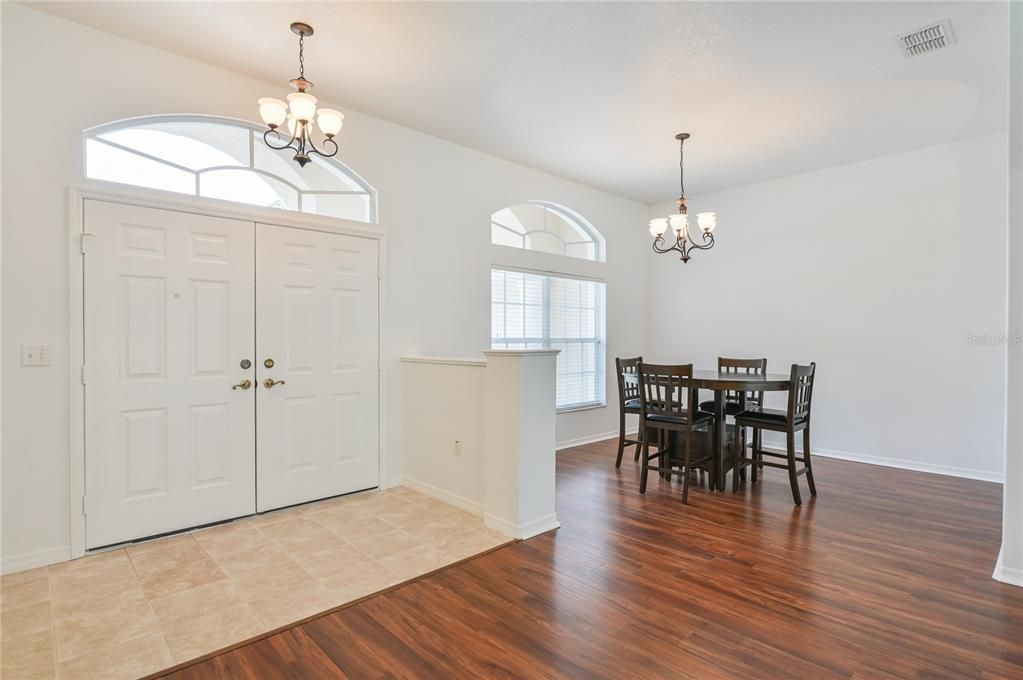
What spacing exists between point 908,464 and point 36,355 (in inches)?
260

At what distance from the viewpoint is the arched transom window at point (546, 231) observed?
16.9 ft

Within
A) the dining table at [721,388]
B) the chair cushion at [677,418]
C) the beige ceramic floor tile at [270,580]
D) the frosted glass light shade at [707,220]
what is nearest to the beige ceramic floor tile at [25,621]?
the beige ceramic floor tile at [270,580]

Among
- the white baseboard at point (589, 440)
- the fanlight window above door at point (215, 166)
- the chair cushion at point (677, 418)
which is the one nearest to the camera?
the fanlight window above door at point (215, 166)

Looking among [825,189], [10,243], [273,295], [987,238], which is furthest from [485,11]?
[987,238]

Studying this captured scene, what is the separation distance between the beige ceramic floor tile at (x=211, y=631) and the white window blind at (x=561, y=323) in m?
3.16

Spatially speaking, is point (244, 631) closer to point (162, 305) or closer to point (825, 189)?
point (162, 305)

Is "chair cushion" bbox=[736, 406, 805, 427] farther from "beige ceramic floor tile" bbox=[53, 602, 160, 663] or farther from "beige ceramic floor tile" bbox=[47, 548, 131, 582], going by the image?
"beige ceramic floor tile" bbox=[47, 548, 131, 582]

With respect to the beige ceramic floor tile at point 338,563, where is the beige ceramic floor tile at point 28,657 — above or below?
below

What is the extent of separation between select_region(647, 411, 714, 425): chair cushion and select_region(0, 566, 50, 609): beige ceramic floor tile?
3.74m

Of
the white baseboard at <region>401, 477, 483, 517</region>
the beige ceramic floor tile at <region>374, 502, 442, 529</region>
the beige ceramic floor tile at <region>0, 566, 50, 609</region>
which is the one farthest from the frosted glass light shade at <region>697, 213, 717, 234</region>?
the beige ceramic floor tile at <region>0, 566, 50, 609</region>

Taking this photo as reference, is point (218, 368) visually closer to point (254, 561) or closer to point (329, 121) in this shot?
point (254, 561)

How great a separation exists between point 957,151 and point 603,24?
12.5 ft

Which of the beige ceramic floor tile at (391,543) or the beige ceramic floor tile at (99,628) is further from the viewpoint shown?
the beige ceramic floor tile at (391,543)

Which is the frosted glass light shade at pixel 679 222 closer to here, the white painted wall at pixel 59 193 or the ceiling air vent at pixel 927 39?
the ceiling air vent at pixel 927 39
